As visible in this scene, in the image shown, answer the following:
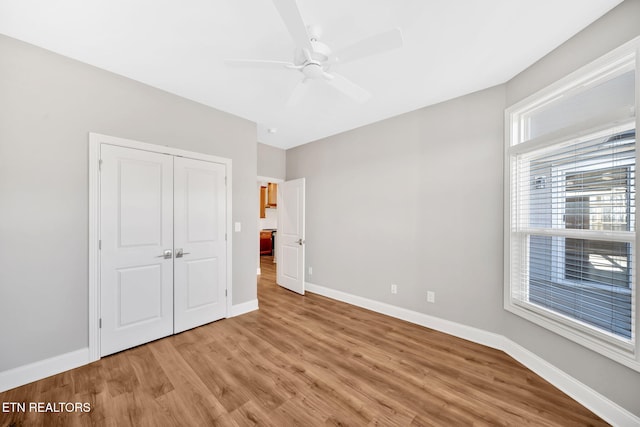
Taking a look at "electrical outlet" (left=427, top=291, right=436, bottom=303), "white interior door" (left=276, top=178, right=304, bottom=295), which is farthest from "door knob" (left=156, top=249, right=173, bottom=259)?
"electrical outlet" (left=427, top=291, right=436, bottom=303)

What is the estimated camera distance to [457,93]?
2.74 m

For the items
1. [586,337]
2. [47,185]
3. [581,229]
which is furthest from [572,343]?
[47,185]

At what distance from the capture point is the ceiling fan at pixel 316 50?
1342mm

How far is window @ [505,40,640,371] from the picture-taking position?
1616 millimetres

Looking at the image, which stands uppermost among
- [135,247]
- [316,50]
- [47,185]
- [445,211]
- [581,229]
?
[316,50]

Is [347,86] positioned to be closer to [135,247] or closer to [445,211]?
[445,211]

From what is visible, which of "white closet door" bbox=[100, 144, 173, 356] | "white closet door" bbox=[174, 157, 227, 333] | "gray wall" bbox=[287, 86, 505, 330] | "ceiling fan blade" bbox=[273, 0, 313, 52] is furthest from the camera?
"white closet door" bbox=[174, 157, 227, 333]

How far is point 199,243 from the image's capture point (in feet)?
9.89

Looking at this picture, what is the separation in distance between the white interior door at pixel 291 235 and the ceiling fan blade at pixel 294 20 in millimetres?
2827

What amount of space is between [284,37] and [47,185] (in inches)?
92.4

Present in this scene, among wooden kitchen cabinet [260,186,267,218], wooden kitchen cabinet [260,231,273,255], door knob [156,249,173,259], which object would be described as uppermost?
wooden kitchen cabinet [260,186,267,218]

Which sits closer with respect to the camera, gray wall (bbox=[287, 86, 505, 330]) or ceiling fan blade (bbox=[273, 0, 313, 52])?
ceiling fan blade (bbox=[273, 0, 313, 52])

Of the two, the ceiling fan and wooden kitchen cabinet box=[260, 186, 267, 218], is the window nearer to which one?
the ceiling fan

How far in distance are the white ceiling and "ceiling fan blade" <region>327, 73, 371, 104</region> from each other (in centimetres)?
30
